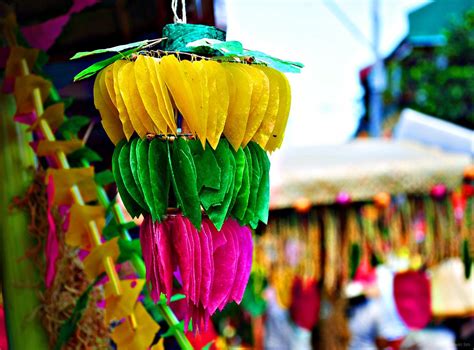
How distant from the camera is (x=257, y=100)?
69 cm

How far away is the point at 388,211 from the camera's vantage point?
→ 3.31m

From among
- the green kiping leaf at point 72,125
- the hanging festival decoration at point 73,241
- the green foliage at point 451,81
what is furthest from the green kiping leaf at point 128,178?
the green foliage at point 451,81

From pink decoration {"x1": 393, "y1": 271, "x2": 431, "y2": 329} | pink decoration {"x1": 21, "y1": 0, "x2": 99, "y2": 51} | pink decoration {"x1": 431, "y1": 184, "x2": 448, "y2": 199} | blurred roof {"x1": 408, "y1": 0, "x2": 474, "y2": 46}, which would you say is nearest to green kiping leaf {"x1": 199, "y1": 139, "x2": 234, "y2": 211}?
pink decoration {"x1": 21, "y1": 0, "x2": 99, "y2": 51}

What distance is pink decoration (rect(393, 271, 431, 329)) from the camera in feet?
11.2

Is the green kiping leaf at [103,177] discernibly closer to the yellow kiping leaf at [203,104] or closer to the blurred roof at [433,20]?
the yellow kiping leaf at [203,104]

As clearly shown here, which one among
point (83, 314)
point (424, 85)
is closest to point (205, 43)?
point (83, 314)

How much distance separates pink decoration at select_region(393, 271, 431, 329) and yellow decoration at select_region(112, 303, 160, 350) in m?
2.71

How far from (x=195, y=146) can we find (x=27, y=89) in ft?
1.59

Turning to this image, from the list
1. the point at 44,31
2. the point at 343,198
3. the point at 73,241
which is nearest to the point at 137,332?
the point at 73,241

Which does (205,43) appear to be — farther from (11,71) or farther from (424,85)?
(424,85)

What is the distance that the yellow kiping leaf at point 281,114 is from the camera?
711mm

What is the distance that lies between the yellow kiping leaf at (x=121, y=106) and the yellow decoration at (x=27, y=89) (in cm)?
43

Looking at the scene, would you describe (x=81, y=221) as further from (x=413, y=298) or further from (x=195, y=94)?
(x=413, y=298)

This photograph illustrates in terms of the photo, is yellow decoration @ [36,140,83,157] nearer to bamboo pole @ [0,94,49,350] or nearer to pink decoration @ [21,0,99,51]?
bamboo pole @ [0,94,49,350]
